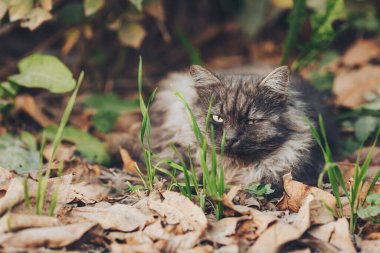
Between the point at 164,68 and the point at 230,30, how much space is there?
1072mm

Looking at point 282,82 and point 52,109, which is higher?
point 282,82

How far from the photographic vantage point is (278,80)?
11.5ft

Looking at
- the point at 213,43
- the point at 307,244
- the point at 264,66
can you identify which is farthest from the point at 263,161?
the point at 213,43

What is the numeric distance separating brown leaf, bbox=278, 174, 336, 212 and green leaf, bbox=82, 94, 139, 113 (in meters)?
1.93

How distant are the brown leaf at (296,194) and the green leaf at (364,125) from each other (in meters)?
1.53

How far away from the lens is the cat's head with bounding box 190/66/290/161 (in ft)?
11.2

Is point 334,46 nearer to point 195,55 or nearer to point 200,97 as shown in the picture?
point 195,55

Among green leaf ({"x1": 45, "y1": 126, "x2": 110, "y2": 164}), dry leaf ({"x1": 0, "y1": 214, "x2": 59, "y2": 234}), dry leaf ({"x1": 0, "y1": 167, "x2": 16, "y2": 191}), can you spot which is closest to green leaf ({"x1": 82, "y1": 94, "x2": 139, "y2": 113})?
green leaf ({"x1": 45, "y1": 126, "x2": 110, "y2": 164})

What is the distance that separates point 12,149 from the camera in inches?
150

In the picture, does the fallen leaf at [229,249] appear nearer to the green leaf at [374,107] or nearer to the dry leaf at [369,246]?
the dry leaf at [369,246]

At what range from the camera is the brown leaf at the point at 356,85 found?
4754 mm

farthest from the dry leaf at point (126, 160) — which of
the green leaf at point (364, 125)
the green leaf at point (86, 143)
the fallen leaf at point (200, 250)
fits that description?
the green leaf at point (364, 125)

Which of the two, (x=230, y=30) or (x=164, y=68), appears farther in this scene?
(x=230, y=30)

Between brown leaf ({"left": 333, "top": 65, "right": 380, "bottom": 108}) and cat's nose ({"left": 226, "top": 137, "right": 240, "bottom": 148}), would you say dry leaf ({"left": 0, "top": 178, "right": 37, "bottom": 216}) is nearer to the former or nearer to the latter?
cat's nose ({"left": 226, "top": 137, "right": 240, "bottom": 148})
